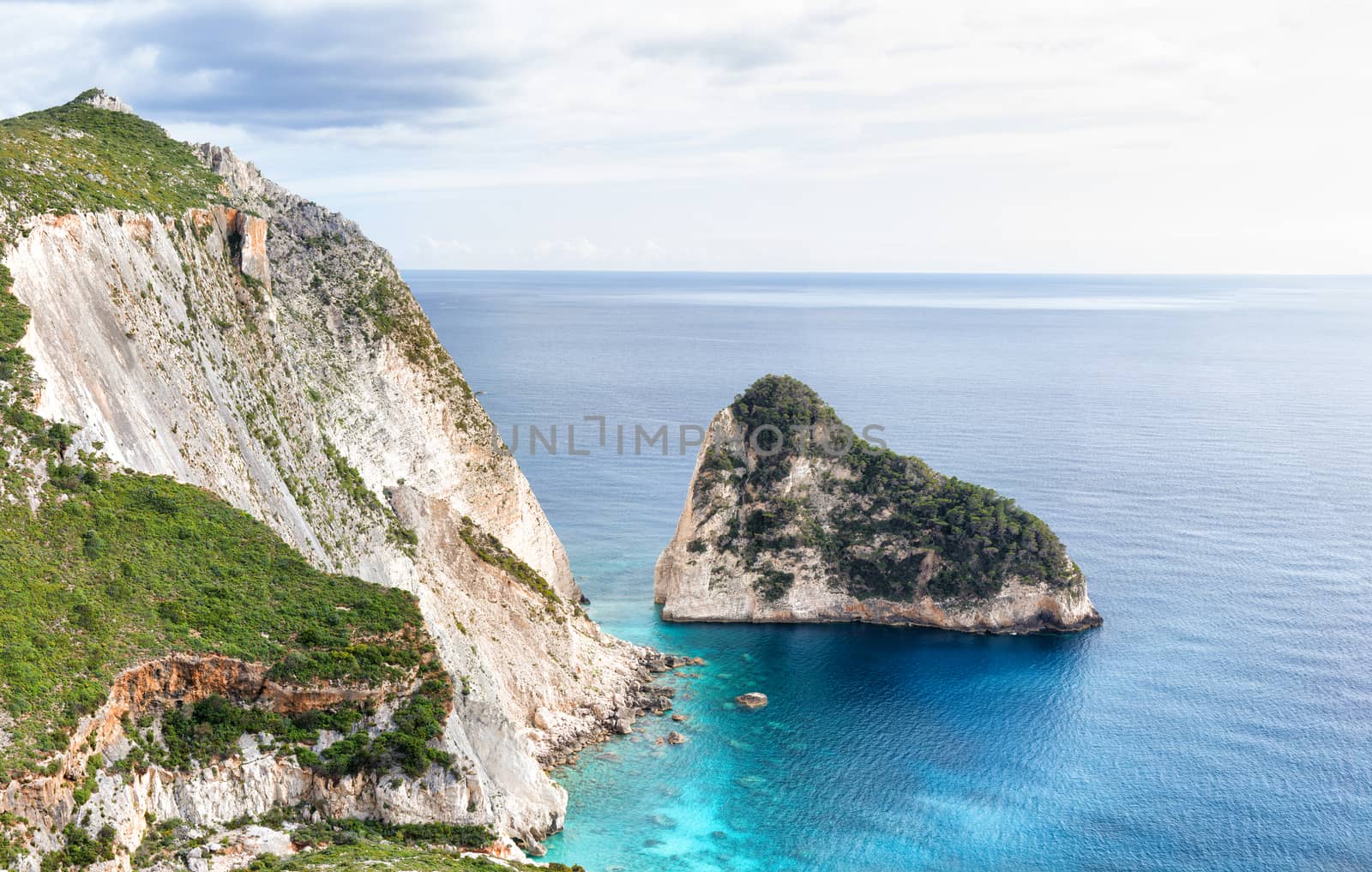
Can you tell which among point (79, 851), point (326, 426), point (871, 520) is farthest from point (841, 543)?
point (79, 851)

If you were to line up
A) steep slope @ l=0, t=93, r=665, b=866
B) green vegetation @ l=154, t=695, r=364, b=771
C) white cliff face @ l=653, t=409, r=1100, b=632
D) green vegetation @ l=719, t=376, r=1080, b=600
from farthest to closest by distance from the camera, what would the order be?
green vegetation @ l=719, t=376, r=1080, b=600, white cliff face @ l=653, t=409, r=1100, b=632, steep slope @ l=0, t=93, r=665, b=866, green vegetation @ l=154, t=695, r=364, b=771

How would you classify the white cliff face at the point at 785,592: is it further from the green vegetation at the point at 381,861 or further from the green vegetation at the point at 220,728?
the green vegetation at the point at 220,728

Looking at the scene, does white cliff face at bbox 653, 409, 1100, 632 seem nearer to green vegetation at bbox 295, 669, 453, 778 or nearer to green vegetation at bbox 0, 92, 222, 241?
green vegetation at bbox 295, 669, 453, 778

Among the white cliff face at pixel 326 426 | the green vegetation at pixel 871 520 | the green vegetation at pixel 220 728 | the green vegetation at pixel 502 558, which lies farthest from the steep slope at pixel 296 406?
the green vegetation at pixel 871 520

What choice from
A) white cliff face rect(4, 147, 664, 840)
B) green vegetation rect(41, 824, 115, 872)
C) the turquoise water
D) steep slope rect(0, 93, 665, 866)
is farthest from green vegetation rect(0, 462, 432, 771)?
the turquoise water

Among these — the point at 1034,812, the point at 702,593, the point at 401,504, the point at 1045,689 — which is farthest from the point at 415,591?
the point at 1045,689

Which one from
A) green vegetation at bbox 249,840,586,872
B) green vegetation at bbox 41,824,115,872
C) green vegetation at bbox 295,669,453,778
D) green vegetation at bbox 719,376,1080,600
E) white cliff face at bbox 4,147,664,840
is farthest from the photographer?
green vegetation at bbox 719,376,1080,600
